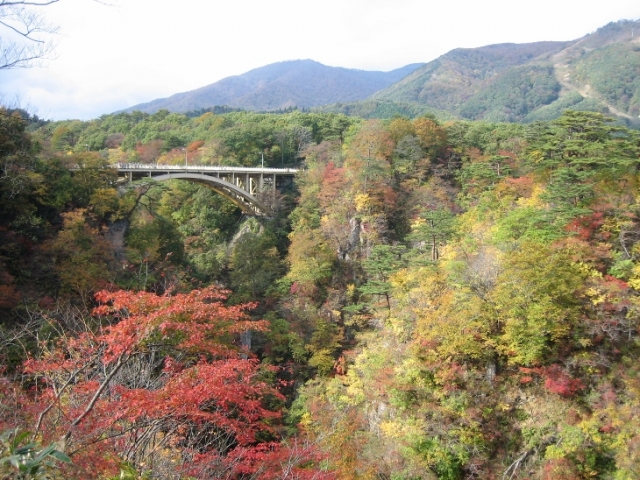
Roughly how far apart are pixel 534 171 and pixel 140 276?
1559cm

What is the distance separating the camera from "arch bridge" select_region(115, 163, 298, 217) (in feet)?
72.5

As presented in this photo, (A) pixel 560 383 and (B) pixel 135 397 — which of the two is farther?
(A) pixel 560 383

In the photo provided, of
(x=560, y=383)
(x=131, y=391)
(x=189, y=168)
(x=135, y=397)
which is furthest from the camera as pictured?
(x=189, y=168)

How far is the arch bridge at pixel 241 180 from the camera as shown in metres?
22.1

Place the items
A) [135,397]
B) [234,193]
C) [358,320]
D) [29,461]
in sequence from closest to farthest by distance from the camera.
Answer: [29,461], [135,397], [358,320], [234,193]

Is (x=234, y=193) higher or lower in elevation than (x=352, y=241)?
higher

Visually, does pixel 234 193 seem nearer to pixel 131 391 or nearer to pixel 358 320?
pixel 358 320

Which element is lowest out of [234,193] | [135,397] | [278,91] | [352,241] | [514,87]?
[352,241]

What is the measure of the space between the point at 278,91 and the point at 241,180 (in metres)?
139

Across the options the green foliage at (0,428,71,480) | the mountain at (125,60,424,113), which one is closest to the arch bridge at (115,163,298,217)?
the green foliage at (0,428,71,480)

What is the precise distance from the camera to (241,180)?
27.2 meters

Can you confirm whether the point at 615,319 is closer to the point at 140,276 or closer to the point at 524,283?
the point at 524,283

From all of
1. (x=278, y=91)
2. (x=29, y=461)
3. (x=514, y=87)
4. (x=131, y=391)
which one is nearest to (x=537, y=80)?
(x=514, y=87)

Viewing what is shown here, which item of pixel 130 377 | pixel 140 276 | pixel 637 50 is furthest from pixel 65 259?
pixel 637 50
